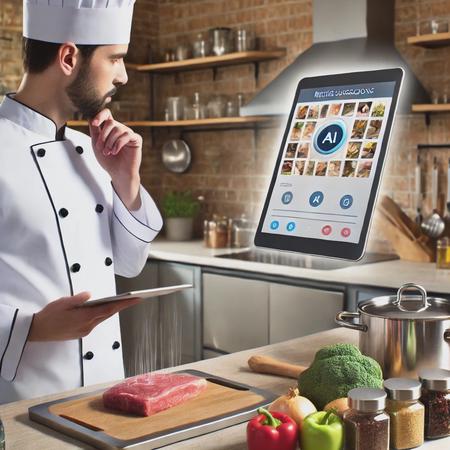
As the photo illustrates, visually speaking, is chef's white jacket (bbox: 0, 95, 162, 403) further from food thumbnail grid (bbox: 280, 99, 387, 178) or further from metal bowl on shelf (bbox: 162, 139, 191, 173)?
metal bowl on shelf (bbox: 162, 139, 191, 173)

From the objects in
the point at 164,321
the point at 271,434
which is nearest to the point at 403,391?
the point at 271,434

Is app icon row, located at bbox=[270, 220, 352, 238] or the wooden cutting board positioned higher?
app icon row, located at bbox=[270, 220, 352, 238]

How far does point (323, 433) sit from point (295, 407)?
0.10 metres

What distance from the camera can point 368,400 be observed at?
1.27 m

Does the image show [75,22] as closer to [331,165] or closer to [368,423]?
[331,165]

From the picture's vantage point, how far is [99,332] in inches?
84.7

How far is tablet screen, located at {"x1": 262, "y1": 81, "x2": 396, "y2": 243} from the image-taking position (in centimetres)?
152

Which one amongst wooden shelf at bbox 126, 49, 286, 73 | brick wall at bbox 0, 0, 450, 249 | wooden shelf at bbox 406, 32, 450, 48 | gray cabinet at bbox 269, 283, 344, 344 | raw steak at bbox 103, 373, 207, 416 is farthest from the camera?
wooden shelf at bbox 126, 49, 286, 73

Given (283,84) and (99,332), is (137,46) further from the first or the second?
(99,332)

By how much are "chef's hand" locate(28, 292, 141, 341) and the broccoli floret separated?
43 centimetres

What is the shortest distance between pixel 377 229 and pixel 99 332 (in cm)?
251

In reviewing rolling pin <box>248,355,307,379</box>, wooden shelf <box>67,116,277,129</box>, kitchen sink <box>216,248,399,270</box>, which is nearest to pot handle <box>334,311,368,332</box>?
rolling pin <box>248,355,307,379</box>

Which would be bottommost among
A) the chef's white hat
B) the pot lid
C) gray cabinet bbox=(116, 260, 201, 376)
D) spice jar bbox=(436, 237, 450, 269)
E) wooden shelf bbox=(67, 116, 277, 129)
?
gray cabinet bbox=(116, 260, 201, 376)

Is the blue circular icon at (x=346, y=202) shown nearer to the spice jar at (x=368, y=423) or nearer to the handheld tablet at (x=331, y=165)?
the handheld tablet at (x=331, y=165)
